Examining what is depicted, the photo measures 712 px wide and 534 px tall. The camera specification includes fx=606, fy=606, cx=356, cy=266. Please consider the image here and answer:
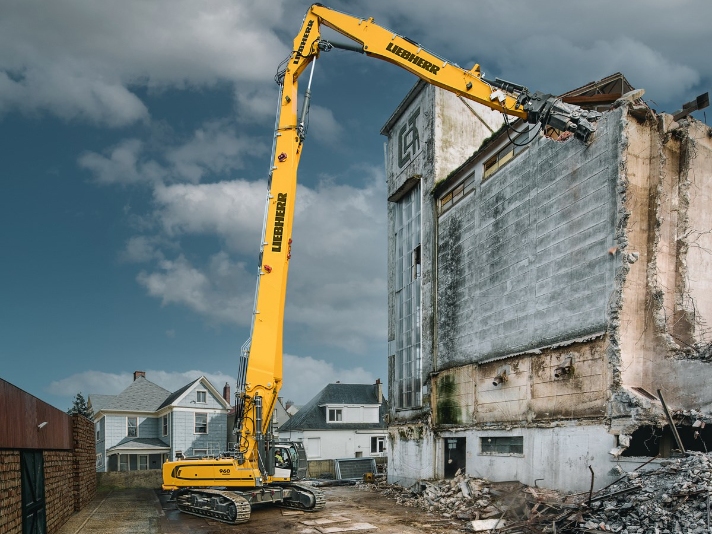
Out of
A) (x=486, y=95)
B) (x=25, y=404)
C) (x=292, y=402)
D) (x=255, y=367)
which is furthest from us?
(x=292, y=402)

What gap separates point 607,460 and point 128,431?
3507 cm

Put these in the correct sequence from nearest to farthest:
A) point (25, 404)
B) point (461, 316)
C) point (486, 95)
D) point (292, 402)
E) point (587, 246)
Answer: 1. point (25, 404)
2. point (587, 246)
3. point (486, 95)
4. point (461, 316)
5. point (292, 402)

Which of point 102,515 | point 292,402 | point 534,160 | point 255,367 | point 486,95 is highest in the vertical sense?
point 486,95

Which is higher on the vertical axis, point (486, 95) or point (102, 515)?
point (486, 95)

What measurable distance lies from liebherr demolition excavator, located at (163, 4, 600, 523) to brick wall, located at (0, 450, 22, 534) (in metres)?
6.53

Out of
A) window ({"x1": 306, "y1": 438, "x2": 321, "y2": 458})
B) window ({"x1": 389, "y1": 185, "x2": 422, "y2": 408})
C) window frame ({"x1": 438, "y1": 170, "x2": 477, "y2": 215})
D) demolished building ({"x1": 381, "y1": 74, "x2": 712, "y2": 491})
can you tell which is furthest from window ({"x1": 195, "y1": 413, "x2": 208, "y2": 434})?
window frame ({"x1": 438, "y1": 170, "x2": 477, "y2": 215})

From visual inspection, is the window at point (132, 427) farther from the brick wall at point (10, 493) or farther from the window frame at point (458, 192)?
the brick wall at point (10, 493)

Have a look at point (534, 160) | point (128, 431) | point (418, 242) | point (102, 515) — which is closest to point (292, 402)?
point (128, 431)

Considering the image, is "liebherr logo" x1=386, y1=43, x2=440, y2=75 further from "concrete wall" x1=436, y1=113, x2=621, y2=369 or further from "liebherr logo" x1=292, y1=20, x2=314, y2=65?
"concrete wall" x1=436, y1=113, x2=621, y2=369

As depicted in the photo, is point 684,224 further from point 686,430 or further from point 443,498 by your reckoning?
point 443,498

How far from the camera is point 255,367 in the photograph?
17281 millimetres

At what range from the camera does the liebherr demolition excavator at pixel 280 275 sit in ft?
56.0

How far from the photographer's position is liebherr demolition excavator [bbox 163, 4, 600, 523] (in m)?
17.1

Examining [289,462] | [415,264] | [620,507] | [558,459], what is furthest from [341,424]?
[620,507]
